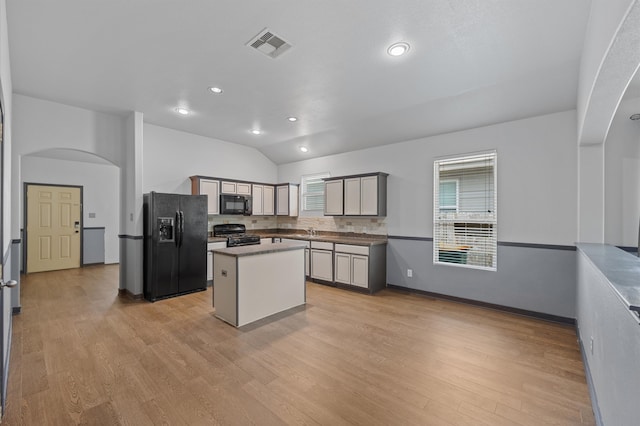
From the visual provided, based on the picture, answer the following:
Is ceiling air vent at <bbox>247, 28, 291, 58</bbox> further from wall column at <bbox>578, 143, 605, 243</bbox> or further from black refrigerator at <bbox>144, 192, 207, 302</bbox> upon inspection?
wall column at <bbox>578, 143, 605, 243</bbox>

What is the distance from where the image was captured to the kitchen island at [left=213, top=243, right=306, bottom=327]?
3.38 meters

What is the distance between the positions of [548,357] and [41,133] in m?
6.55

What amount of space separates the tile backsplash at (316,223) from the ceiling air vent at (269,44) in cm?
340

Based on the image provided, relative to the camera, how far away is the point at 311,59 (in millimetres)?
2801

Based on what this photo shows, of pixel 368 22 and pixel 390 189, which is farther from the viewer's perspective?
pixel 390 189

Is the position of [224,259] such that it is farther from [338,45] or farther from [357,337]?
[338,45]

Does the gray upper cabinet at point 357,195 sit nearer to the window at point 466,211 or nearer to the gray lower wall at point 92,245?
the window at point 466,211

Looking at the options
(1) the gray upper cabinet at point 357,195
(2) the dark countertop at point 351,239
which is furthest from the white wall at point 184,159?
(1) the gray upper cabinet at point 357,195

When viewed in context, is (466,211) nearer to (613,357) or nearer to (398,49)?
(398,49)

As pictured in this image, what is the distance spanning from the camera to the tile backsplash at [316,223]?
538 centimetres

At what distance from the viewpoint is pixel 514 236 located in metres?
3.85

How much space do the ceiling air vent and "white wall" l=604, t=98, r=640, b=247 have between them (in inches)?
146

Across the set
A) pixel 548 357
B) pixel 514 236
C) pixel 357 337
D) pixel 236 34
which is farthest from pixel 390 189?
pixel 236 34

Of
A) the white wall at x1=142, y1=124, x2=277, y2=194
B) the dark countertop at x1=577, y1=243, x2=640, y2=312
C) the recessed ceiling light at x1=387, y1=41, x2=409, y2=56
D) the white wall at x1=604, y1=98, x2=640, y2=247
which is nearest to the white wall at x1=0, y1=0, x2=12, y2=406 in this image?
the white wall at x1=142, y1=124, x2=277, y2=194
